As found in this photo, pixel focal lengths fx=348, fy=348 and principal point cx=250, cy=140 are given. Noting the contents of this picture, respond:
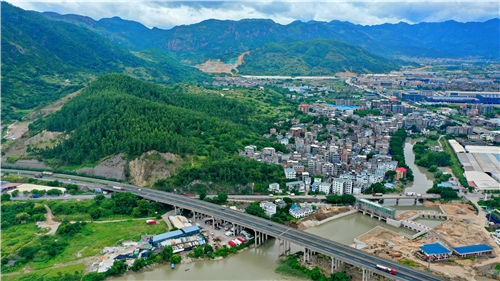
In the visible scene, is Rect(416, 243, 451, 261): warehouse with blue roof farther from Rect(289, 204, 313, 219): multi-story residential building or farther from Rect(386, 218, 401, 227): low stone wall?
Rect(289, 204, 313, 219): multi-story residential building

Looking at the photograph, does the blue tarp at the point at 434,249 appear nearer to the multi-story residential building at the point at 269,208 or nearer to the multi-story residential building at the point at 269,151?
the multi-story residential building at the point at 269,208

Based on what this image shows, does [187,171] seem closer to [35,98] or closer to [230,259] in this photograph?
[230,259]

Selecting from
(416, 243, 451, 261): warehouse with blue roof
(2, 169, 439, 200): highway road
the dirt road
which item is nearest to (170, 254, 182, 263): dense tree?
(2, 169, 439, 200): highway road

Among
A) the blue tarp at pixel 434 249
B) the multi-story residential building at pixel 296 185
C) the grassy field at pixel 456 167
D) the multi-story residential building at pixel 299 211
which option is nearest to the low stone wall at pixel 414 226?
the blue tarp at pixel 434 249

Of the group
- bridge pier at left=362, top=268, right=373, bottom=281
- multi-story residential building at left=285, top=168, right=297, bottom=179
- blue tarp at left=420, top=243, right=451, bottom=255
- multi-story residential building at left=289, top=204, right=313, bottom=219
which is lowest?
bridge pier at left=362, top=268, right=373, bottom=281

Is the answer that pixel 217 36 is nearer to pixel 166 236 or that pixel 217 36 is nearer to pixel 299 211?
pixel 299 211
